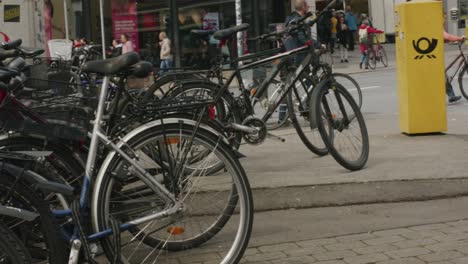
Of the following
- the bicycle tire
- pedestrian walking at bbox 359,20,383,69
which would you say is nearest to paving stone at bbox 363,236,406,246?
the bicycle tire

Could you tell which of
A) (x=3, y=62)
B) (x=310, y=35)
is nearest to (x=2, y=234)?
(x=3, y=62)

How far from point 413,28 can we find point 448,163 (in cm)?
200

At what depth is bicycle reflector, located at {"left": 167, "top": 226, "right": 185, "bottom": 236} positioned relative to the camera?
3.86m

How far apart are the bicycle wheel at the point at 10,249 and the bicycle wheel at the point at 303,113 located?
3.70m

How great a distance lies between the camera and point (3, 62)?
4.40 meters

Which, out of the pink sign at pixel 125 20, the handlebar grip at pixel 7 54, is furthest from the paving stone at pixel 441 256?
the pink sign at pixel 125 20

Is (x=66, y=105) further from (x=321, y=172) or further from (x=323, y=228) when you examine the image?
(x=321, y=172)

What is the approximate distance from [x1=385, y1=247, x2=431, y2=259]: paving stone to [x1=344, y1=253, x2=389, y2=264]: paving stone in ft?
0.22

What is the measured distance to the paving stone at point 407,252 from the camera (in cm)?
420

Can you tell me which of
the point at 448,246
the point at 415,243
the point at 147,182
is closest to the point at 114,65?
the point at 147,182

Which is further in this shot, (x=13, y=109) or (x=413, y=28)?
(x=413, y=28)

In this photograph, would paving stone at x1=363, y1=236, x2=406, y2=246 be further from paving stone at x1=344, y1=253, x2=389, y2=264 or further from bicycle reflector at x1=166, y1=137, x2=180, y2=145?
bicycle reflector at x1=166, y1=137, x2=180, y2=145

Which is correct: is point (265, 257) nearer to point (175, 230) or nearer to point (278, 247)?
point (278, 247)

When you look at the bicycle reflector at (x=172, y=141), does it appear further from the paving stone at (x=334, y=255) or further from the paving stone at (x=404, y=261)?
the paving stone at (x=404, y=261)
